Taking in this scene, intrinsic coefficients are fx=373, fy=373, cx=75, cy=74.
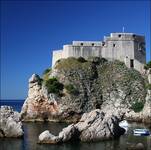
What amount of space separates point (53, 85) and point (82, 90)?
205 inches

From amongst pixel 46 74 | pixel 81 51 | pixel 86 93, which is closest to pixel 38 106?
pixel 86 93

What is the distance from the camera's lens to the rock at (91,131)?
39438mm

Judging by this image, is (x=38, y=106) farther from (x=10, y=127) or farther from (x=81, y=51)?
(x=10, y=127)

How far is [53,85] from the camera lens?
64000mm

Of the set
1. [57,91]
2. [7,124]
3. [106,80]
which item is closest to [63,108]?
[57,91]

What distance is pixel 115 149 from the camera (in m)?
36.1

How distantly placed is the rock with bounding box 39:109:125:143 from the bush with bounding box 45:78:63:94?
20025 millimetres

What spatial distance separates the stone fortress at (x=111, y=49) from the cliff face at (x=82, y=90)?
1456 mm

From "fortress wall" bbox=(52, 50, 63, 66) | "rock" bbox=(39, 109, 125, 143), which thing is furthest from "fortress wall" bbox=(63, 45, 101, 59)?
"rock" bbox=(39, 109, 125, 143)

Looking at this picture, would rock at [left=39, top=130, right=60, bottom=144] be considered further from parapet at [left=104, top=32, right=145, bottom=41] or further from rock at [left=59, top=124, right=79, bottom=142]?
parapet at [left=104, top=32, right=145, bottom=41]

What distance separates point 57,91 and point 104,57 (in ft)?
43.3

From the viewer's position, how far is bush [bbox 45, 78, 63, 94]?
63656 mm

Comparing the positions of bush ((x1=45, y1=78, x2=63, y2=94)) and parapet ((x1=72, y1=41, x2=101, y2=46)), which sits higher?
parapet ((x1=72, y1=41, x2=101, y2=46))

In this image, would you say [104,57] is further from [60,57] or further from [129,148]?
[129,148]
